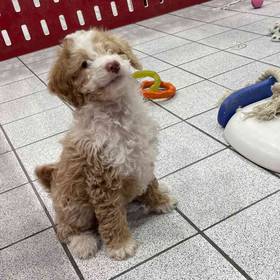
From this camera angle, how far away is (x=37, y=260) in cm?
123

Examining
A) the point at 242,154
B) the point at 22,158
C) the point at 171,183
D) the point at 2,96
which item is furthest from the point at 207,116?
the point at 2,96

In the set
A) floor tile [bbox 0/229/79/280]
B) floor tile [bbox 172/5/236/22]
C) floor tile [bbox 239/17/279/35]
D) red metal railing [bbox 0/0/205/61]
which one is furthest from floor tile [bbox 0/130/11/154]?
floor tile [bbox 172/5/236/22]

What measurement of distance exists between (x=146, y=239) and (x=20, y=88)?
5.94 ft

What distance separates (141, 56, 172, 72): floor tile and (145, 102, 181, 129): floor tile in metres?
0.56

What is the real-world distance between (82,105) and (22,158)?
0.87 metres

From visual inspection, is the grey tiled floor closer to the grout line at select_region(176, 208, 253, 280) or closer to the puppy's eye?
the grout line at select_region(176, 208, 253, 280)

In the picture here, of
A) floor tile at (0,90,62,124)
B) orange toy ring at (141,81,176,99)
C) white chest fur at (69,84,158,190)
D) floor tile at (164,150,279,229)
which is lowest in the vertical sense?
floor tile at (164,150,279,229)

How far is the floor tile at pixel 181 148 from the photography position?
1.56m

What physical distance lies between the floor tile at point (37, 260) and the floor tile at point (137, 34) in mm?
2202

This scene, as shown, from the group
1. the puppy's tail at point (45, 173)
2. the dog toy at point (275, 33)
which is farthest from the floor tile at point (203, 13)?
the puppy's tail at point (45, 173)

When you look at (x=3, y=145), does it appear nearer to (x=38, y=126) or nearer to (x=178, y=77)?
(x=38, y=126)

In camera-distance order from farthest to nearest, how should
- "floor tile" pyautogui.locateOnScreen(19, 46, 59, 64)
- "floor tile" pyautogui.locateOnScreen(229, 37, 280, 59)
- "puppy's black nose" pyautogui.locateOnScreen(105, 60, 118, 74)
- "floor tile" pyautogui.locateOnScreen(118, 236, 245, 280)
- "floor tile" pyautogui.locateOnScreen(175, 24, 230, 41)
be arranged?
"floor tile" pyautogui.locateOnScreen(19, 46, 59, 64) < "floor tile" pyautogui.locateOnScreen(175, 24, 230, 41) < "floor tile" pyautogui.locateOnScreen(229, 37, 280, 59) < "floor tile" pyautogui.locateOnScreen(118, 236, 245, 280) < "puppy's black nose" pyautogui.locateOnScreen(105, 60, 118, 74)

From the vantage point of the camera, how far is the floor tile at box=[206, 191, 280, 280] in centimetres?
104

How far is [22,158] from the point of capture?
5.93 ft
